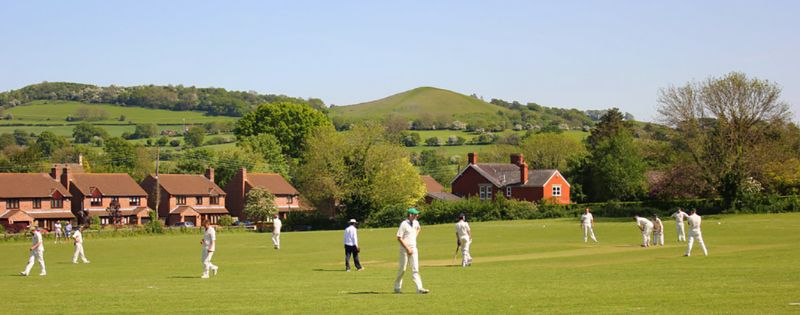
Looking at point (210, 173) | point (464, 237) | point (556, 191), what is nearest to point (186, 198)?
point (210, 173)

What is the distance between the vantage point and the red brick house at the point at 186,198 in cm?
10906

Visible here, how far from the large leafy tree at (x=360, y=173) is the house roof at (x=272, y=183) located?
1705 centimetres

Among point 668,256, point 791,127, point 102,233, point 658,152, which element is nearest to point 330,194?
point 102,233

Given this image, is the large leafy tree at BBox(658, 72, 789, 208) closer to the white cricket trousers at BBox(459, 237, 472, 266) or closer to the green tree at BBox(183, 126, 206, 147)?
the white cricket trousers at BBox(459, 237, 472, 266)

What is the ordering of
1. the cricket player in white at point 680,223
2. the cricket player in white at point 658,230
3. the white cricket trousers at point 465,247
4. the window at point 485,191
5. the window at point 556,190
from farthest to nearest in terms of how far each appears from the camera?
the window at point 485,191 < the window at point 556,190 < the cricket player in white at point 658,230 < the cricket player in white at point 680,223 < the white cricket trousers at point 465,247

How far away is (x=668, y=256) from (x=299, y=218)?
211 feet

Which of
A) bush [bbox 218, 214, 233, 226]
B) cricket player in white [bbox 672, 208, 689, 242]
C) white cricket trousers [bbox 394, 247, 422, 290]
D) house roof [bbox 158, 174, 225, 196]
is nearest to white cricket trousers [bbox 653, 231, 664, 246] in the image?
cricket player in white [bbox 672, 208, 689, 242]

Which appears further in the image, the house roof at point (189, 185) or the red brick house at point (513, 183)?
the house roof at point (189, 185)

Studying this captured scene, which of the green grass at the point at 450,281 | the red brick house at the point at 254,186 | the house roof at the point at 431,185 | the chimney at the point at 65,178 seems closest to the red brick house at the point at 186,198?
the red brick house at the point at 254,186

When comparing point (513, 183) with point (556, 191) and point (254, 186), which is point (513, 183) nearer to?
point (556, 191)

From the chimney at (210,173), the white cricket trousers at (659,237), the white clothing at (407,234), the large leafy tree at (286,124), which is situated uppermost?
the large leafy tree at (286,124)

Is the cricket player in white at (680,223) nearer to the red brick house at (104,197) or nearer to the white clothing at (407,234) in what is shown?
the white clothing at (407,234)

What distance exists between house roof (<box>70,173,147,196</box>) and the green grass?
59.9 metres

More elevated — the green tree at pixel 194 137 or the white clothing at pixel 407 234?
the green tree at pixel 194 137
